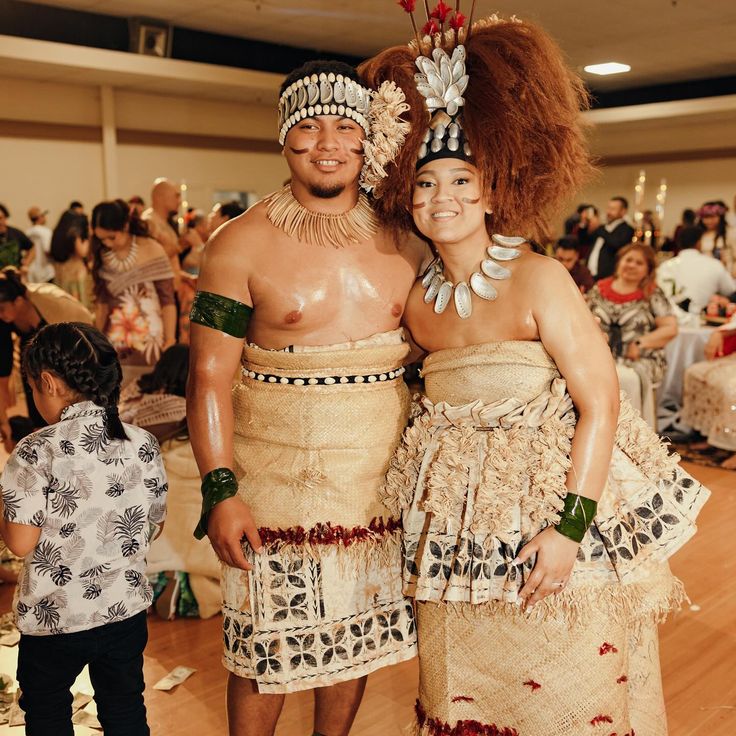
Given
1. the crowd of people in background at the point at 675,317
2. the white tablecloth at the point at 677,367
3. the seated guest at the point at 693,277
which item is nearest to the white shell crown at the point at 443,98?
the crowd of people in background at the point at 675,317

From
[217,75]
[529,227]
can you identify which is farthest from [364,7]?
[529,227]

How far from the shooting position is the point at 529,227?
72.9 inches

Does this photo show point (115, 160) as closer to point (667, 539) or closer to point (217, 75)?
point (217, 75)

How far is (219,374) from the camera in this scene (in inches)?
73.9

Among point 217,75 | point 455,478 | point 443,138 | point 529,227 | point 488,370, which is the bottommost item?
point 455,478

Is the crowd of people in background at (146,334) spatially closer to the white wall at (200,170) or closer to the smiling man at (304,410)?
the smiling man at (304,410)

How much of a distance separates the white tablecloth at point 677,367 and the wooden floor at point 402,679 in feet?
8.58

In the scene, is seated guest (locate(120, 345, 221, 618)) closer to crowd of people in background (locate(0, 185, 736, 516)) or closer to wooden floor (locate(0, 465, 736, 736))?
wooden floor (locate(0, 465, 736, 736))

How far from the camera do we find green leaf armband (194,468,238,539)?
184 centimetres

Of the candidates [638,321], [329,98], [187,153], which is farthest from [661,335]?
[187,153]

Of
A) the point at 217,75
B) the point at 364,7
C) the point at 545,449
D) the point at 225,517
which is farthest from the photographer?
the point at 217,75

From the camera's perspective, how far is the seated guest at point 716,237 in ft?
21.8

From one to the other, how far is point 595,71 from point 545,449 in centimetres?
926

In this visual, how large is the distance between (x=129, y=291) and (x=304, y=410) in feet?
8.91
